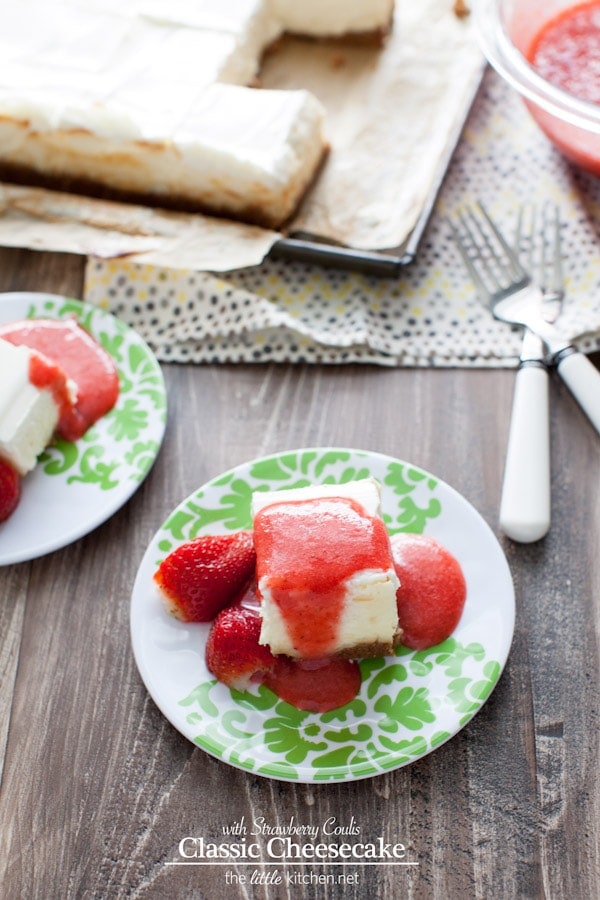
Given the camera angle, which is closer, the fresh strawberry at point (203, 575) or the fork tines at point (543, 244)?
the fresh strawberry at point (203, 575)

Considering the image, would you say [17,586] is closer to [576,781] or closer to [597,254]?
[576,781]

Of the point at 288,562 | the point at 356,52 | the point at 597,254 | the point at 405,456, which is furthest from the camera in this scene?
the point at 356,52

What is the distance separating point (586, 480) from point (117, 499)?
Answer: 2.61 ft

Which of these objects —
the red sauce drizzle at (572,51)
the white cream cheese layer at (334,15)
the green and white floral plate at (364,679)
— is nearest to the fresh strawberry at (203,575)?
the green and white floral plate at (364,679)

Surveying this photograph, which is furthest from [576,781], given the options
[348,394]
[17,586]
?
[17,586]

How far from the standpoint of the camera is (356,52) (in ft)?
6.86

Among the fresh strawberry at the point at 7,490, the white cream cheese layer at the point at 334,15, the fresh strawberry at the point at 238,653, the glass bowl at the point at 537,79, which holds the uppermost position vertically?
the glass bowl at the point at 537,79

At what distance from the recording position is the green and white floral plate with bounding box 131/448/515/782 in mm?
1200

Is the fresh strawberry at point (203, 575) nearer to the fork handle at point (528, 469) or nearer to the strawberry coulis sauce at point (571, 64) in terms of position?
Answer: the fork handle at point (528, 469)

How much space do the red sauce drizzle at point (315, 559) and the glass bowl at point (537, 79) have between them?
86 centimetres

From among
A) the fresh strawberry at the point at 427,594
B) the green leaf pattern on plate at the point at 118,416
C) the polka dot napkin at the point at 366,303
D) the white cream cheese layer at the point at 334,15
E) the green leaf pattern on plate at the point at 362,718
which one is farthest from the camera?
the white cream cheese layer at the point at 334,15

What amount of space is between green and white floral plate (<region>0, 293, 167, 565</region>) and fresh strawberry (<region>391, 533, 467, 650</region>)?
1.57 ft

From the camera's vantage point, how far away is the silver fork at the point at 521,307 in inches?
56.2

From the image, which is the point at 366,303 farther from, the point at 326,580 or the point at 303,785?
the point at 303,785
